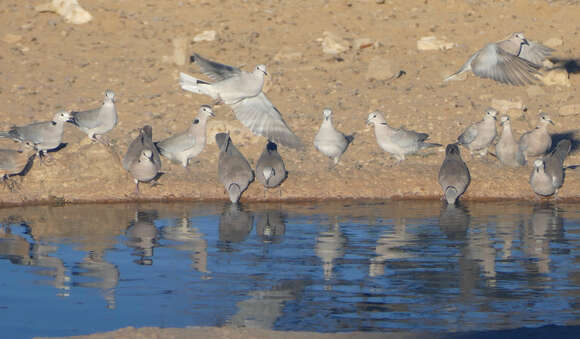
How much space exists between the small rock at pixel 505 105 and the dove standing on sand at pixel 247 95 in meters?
6.28

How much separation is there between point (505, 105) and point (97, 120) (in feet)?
24.7

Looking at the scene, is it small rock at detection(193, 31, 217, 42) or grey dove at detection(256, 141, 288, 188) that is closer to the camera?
grey dove at detection(256, 141, 288, 188)

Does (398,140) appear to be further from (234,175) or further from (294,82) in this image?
(294,82)

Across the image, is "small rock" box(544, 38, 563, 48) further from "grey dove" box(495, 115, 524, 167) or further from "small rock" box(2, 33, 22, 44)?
"small rock" box(2, 33, 22, 44)

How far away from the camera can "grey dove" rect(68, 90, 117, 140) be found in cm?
1528

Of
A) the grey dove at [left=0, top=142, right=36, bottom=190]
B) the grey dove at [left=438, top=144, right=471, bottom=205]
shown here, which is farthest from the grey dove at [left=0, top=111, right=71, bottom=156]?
the grey dove at [left=438, top=144, right=471, bottom=205]

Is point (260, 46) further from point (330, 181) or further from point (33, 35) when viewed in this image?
point (330, 181)

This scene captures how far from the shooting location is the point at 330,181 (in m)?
14.9

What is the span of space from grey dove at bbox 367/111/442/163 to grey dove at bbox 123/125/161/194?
3575 mm

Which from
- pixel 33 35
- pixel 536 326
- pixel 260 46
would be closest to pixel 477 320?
pixel 536 326

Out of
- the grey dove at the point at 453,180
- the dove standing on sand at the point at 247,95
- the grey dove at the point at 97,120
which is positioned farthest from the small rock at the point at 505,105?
the grey dove at the point at 97,120

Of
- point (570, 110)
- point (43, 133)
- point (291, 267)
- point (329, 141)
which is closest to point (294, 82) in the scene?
point (329, 141)

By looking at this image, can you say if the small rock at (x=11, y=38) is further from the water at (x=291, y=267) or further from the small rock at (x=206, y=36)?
the water at (x=291, y=267)

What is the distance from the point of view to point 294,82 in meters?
19.4
